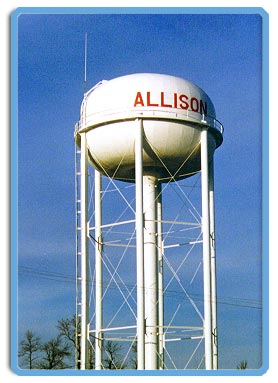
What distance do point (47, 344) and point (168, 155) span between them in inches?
199

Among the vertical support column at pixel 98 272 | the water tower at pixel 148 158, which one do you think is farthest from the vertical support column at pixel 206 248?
the vertical support column at pixel 98 272

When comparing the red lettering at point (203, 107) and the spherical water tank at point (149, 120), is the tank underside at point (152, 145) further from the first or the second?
Result: the red lettering at point (203, 107)

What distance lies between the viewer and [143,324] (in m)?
18.4

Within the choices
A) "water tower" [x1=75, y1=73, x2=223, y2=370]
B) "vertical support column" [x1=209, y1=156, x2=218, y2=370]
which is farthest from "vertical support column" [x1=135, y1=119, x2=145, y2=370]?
"vertical support column" [x1=209, y1=156, x2=218, y2=370]

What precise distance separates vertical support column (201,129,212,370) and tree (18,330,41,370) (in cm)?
392

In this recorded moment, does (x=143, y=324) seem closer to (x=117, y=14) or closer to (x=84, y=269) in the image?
(x=84, y=269)

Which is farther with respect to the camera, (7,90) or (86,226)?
(86,226)

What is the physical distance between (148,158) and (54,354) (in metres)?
4.79

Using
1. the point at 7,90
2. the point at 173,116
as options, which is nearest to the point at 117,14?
the point at 7,90

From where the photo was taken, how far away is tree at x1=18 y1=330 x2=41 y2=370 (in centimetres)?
1546

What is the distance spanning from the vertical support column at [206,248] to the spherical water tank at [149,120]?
1.06ft

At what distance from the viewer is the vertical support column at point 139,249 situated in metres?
18.3

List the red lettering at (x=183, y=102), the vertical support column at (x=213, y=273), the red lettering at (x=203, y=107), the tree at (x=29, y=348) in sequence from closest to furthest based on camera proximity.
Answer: the tree at (x=29, y=348)
the vertical support column at (x=213, y=273)
the red lettering at (x=183, y=102)
the red lettering at (x=203, y=107)
